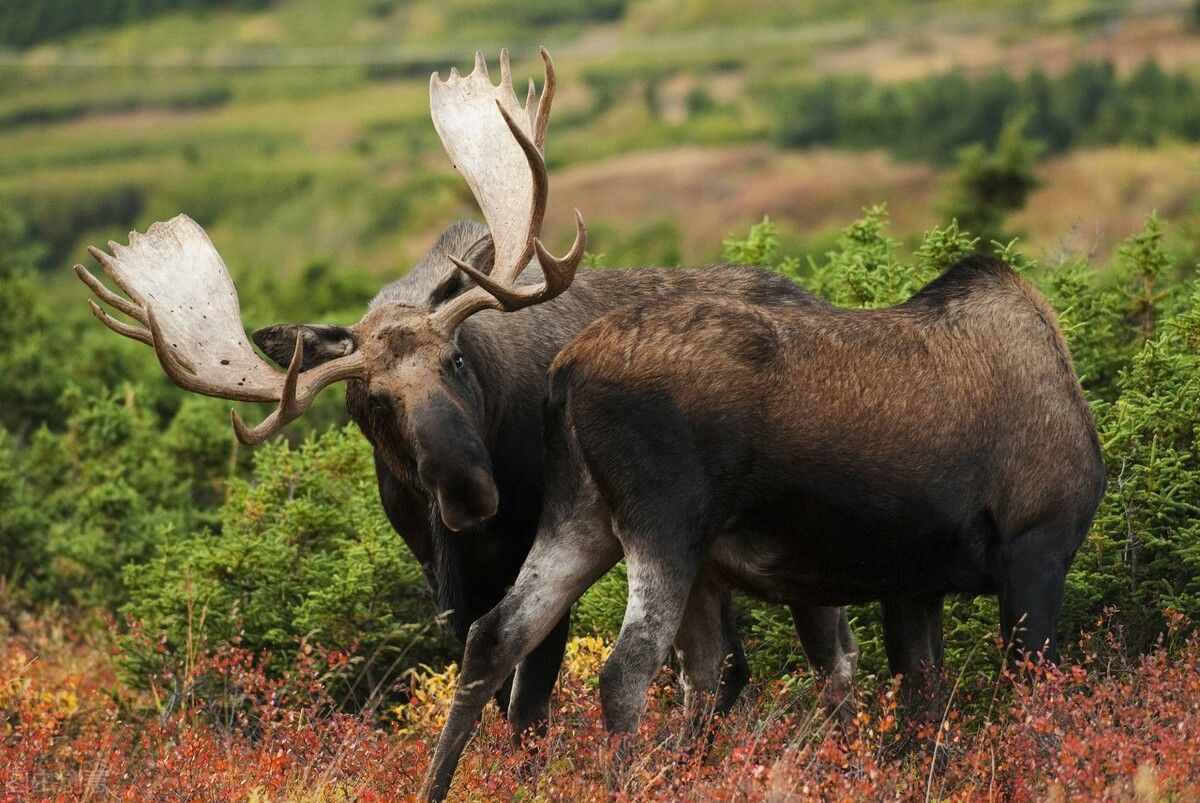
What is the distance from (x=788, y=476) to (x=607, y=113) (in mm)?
78498

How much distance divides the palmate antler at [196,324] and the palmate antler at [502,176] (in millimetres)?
633

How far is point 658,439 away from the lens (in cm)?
699

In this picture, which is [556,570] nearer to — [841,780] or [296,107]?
[841,780]

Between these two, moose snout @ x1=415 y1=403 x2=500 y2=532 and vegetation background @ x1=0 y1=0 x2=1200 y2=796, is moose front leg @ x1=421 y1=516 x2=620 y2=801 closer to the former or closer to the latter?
moose snout @ x1=415 y1=403 x2=500 y2=532

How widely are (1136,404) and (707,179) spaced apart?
55676mm

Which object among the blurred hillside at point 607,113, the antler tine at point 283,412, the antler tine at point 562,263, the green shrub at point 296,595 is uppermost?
the antler tine at point 562,263

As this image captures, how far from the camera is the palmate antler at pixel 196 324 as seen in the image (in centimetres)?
754

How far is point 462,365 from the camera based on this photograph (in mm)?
7648

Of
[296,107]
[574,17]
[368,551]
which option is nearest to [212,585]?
[368,551]

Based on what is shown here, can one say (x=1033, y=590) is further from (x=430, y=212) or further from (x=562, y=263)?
(x=430, y=212)

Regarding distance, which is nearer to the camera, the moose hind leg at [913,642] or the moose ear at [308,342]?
the moose hind leg at [913,642]

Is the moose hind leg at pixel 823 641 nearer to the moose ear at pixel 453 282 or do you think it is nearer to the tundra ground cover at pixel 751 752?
the tundra ground cover at pixel 751 752

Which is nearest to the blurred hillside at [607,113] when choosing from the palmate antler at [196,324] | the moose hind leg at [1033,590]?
the palmate antler at [196,324]

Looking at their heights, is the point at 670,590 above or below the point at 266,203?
above
